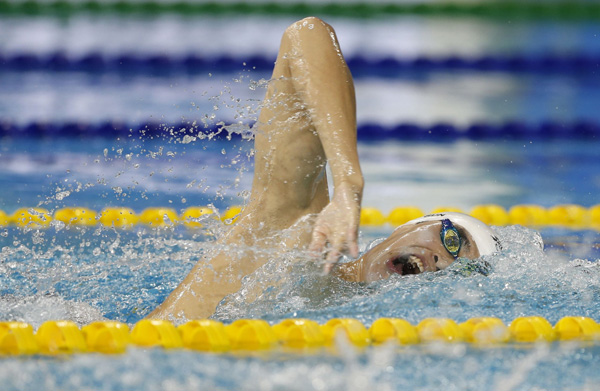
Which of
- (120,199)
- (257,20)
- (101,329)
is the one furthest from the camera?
(257,20)

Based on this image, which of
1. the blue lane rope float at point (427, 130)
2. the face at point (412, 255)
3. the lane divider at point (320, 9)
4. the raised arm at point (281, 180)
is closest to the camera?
the raised arm at point (281, 180)

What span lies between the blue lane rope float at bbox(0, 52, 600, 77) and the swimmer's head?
4.46 m

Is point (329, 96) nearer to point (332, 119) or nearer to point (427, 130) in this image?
point (332, 119)

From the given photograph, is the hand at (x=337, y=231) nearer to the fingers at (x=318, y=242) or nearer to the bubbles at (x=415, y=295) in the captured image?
the fingers at (x=318, y=242)

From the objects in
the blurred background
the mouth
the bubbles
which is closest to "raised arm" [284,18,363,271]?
the bubbles

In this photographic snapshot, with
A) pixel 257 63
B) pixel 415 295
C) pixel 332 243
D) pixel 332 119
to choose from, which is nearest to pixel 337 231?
pixel 332 243

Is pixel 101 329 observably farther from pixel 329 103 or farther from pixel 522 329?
pixel 522 329

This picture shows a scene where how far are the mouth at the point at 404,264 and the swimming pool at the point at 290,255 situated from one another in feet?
0.16

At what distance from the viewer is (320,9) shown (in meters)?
8.13

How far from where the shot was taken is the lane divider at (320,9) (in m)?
7.86

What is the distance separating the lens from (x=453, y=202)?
13.1 ft

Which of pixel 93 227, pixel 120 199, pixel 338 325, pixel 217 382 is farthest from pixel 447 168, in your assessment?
pixel 217 382

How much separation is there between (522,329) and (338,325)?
384mm

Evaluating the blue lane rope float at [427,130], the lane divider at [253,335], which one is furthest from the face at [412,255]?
the blue lane rope float at [427,130]
